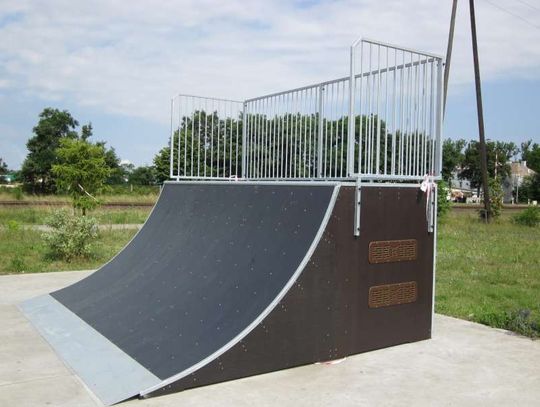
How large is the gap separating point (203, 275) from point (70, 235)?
17.9 ft

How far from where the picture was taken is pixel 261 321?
12.8 feet

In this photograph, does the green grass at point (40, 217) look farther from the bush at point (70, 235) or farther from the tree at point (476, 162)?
the tree at point (476, 162)

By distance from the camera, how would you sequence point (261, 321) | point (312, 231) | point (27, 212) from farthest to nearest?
point (27, 212) → point (312, 231) → point (261, 321)

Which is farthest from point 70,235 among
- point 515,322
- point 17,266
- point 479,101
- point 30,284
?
point 479,101

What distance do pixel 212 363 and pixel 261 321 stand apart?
17.9 inches

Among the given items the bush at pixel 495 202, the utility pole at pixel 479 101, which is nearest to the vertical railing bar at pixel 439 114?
the utility pole at pixel 479 101

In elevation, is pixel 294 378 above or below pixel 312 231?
below

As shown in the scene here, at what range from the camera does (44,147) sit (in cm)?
4100

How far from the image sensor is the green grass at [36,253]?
9.29 meters

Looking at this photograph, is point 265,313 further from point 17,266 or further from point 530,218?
point 530,218

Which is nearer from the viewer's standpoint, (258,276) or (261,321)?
(261,321)

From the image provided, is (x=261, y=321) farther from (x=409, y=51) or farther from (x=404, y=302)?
(x=409, y=51)

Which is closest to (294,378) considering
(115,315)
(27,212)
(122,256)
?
(115,315)

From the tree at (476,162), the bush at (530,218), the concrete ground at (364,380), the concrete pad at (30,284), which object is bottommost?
the concrete ground at (364,380)
